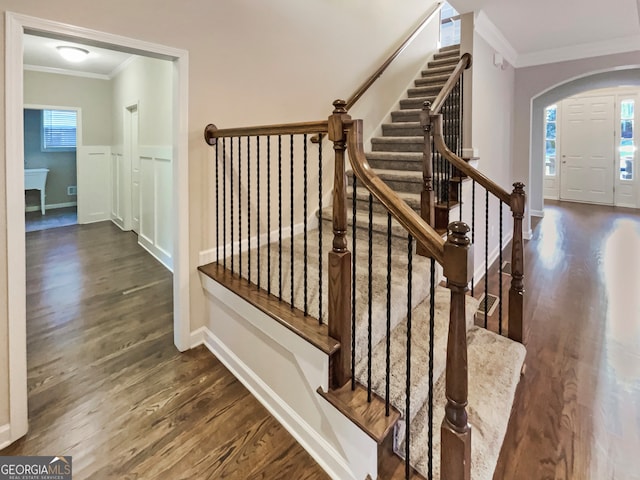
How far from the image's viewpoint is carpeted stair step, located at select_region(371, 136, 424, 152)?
353 centimetres

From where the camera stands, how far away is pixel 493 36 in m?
3.81

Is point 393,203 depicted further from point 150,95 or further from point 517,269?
point 150,95

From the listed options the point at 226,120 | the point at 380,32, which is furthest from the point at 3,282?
the point at 380,32

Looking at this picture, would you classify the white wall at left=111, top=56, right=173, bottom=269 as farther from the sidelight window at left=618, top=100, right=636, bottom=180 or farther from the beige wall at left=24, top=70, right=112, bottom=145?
the sidelight window at left=618, top=100, right=636, bottom=180

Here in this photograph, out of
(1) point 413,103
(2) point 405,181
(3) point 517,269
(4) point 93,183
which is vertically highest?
(1) point 413,103

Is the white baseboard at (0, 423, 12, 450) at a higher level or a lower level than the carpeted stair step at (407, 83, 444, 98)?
lower

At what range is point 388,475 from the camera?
1.33 meters

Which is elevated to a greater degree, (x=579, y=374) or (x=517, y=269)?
(x=517, y=269)

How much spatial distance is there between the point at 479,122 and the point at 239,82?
2.53 metres

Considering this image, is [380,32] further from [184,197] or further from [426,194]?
[184,197]

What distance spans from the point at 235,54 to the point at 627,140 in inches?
353

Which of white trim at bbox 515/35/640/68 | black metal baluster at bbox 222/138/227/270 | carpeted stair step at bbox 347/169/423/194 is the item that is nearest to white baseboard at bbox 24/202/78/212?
black metal baluster at bbox 222/138/227/270

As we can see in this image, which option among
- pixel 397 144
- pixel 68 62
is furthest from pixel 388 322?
pixel 68 62

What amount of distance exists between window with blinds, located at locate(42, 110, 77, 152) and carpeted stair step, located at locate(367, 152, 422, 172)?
6530mm
